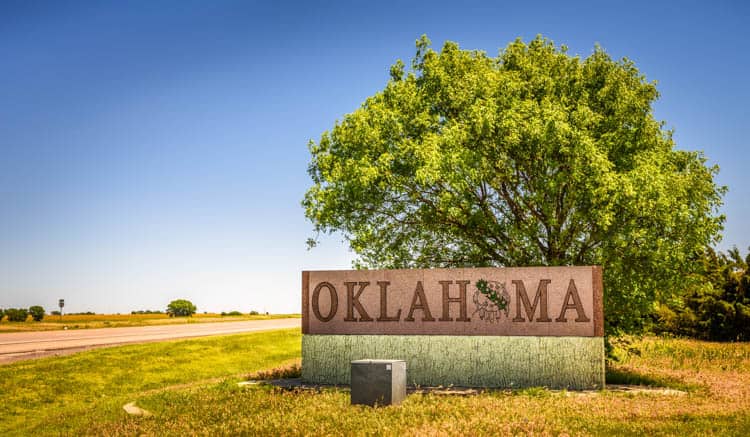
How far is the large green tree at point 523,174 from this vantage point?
19109 mm

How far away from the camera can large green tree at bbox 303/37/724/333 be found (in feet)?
62.7

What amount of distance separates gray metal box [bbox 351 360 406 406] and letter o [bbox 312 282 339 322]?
189 inches

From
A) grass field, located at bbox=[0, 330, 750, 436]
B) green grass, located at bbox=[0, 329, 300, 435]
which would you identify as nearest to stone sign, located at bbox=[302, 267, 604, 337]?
grass field, located at bbox=[0, 330, 750, 436]

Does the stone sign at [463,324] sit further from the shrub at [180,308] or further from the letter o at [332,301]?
the shrub at [180,308]

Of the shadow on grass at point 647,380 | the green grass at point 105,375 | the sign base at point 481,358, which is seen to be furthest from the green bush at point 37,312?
the shadow on grass at point 647,380

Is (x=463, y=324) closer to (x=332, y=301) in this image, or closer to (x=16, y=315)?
(x=332, y=301)

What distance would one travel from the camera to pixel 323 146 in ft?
75.9

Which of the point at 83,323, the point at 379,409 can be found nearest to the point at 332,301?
the point at 379,409

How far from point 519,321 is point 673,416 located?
17.9 ft

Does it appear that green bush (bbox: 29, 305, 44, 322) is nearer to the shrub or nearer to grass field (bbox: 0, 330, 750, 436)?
the shrub

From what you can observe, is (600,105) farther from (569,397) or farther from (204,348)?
(204,348)

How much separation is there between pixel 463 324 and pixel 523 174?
594 centimetres

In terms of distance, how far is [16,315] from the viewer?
67.8 metres

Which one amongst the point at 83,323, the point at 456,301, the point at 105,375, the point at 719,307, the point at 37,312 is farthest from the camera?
the point at 37,312
